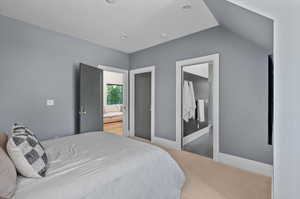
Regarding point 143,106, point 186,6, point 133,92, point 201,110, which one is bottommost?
point 201,110

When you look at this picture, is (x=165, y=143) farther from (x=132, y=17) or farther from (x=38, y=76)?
(x=38, y=76)

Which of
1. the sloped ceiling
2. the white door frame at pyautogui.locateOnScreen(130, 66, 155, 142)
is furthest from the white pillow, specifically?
the white door frame at pyautogui.locateOnScreen(130, 66, 155, 142)

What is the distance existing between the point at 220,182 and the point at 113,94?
5.98 meters

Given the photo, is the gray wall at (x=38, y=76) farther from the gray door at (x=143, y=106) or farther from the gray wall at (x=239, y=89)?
the gray wall at (x=239, y=89)

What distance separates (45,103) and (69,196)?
2.44m

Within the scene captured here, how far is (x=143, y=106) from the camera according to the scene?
4.05 metres

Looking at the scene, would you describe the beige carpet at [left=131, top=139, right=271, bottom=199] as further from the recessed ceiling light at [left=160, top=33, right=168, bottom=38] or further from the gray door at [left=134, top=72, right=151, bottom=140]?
the recessed ceiling light at [left=160, top=33, right=168, bottom=38]

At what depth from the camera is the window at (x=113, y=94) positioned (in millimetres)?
6793

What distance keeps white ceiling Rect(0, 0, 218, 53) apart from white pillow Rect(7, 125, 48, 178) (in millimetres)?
→ 1876

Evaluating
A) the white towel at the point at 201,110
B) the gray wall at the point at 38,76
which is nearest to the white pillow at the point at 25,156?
the gray wall at the point at 38,76

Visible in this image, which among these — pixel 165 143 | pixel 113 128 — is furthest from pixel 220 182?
pixel 113 128

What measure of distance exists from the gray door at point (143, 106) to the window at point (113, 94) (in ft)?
9.37

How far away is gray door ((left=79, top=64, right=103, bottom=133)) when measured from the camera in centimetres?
296

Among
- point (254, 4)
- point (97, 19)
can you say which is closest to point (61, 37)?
point (97, 19)
